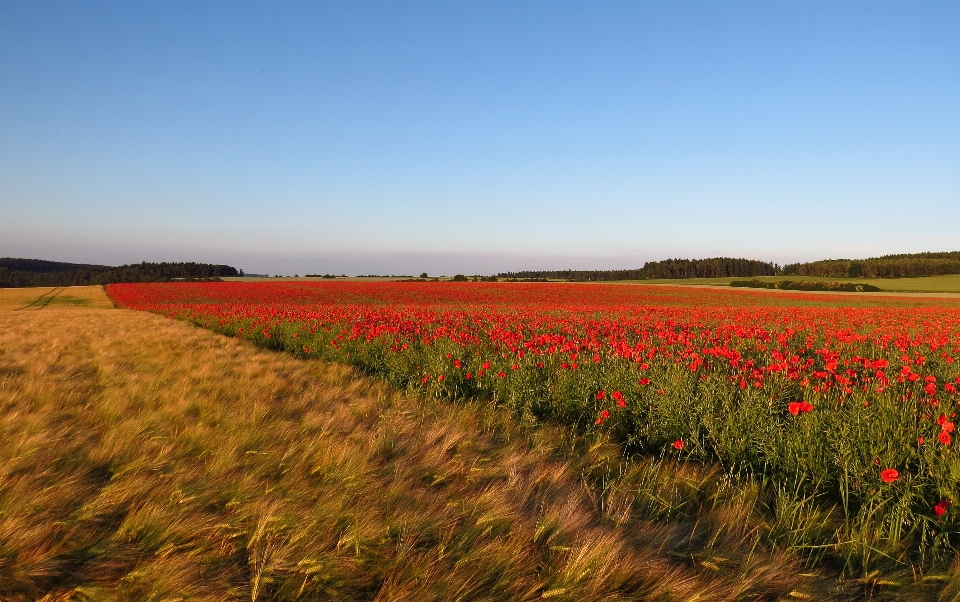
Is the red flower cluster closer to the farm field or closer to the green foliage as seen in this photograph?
the farm field

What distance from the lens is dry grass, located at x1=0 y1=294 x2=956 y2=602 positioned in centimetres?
181

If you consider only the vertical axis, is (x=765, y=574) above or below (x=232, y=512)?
below

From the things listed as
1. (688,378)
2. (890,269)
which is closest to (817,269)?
(890,269)

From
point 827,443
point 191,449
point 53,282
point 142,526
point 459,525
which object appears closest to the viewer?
point 142,526

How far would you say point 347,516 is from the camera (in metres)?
2.15

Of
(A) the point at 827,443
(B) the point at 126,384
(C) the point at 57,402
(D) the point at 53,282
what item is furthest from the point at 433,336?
(D) the point at 53,282

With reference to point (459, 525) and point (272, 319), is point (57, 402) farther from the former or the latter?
point (272, 319)

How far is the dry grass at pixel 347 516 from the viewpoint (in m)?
1.81

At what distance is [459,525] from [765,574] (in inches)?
51.1

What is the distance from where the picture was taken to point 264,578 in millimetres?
1739

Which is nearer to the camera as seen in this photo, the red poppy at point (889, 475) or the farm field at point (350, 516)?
the farm field at point (350, 516)

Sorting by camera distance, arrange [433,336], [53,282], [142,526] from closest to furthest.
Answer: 1. [142,526]
2. [433,336]
3. [53,282]

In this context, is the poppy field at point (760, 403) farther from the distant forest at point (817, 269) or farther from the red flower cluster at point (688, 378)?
the distant forest at point (817, 269)

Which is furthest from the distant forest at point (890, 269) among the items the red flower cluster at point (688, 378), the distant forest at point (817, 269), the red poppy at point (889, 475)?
the red poppy at point (889, 475)
